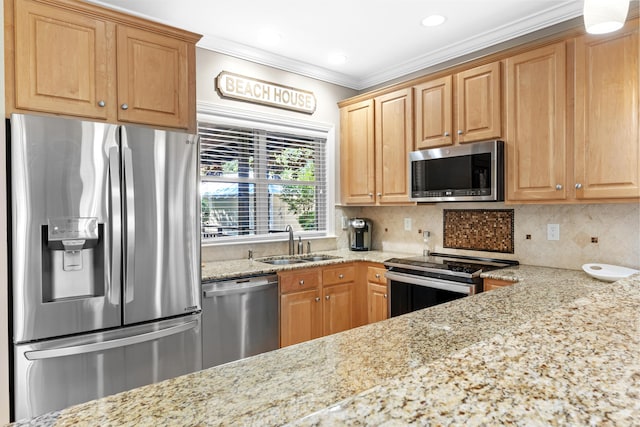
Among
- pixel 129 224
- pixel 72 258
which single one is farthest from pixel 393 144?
pixel 72 258

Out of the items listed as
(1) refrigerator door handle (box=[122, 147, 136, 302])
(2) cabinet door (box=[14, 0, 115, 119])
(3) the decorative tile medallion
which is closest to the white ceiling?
(2) cabinet door (box=[14, 0, 115, 119])

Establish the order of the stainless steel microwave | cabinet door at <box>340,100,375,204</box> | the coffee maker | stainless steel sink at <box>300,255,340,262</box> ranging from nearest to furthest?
1. the stainless steel microwave
2. stainless steel sink at <box>300,255,340,262</box>
3. cabinet door at <box>340,100,375,204</box>
4. the coffee maker

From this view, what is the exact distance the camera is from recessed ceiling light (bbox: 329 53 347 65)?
11.5 feet

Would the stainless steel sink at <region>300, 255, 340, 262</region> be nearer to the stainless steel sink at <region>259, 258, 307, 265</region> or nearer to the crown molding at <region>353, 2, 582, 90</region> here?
the stainless steel sink at <region>259, 258, 307, 265</region>

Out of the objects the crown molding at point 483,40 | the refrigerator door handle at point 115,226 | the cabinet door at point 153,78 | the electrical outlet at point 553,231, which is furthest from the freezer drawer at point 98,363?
the crown molding at point 483,40

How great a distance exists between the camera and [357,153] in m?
3.89

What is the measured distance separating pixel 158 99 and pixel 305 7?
119 centimetres

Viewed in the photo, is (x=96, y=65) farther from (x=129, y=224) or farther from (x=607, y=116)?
(x=607, y=116)

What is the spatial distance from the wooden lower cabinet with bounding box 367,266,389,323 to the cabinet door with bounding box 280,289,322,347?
51cm

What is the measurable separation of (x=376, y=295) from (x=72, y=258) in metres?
2.34

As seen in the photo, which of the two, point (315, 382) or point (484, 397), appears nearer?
point (484, 397)

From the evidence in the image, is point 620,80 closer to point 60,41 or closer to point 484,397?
point 484,397

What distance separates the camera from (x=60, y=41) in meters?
2.03

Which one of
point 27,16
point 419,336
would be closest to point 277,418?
point 419,336
